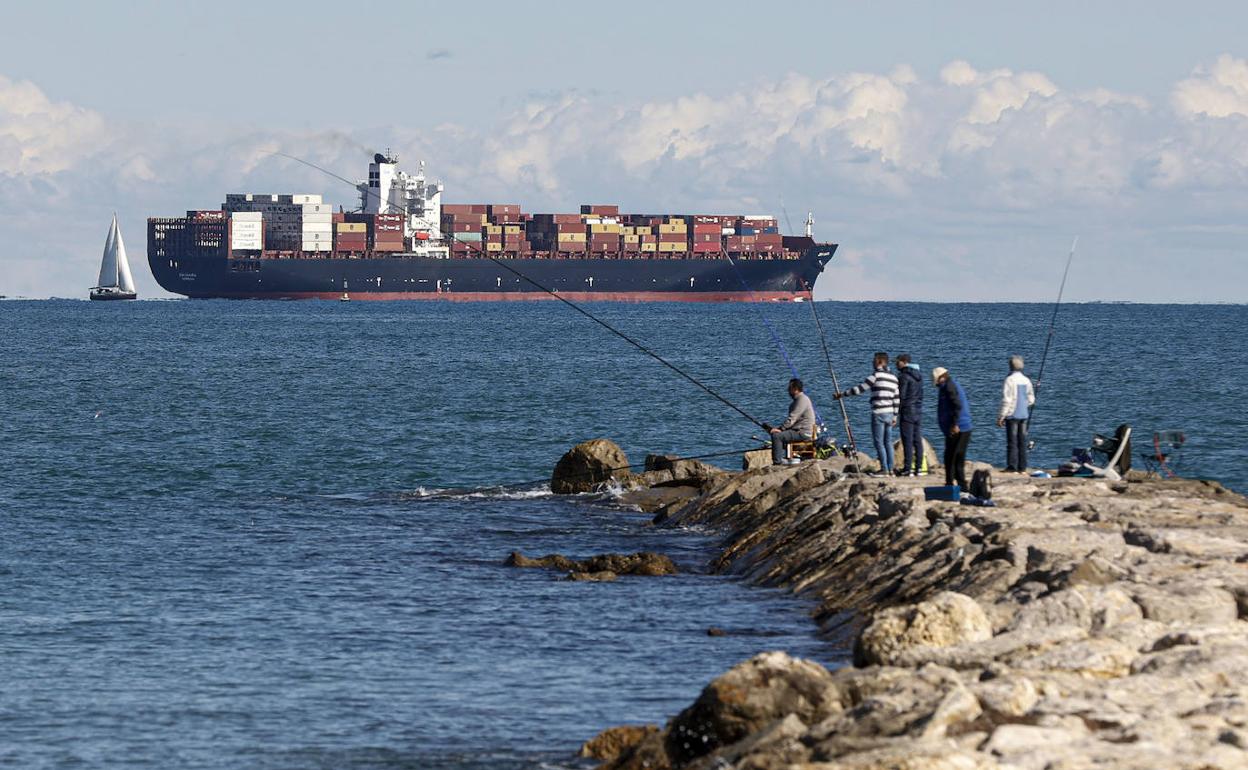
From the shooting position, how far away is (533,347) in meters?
81.8

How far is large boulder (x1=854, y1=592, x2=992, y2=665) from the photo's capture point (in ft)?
36.7

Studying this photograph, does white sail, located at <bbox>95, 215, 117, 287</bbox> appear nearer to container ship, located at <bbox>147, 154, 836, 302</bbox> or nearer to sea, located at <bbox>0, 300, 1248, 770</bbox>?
container ship, located at <bbox>147, 154, 836, 302</bbox>

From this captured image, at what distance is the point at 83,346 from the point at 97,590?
7163 cm

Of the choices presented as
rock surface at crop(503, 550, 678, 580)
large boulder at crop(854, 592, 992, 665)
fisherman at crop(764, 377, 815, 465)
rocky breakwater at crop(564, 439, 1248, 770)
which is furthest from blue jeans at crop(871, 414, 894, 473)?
large boulder at crop(854, 592, 992, 665)

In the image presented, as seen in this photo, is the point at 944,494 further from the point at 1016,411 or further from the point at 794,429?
the point at 794,429

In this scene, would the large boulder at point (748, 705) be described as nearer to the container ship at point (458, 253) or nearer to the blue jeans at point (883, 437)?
the blue jeans at point (883, 437)

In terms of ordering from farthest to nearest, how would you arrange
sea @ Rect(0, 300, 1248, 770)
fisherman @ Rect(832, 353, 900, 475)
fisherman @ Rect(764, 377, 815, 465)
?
fisherman @ Rect(764, 377, 815, 465) < fisherman @ Rect(832, 353, 900, 475) < sea @ Rect(0, 300, 1248, 770)

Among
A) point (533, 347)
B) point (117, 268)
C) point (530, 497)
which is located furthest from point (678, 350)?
point (117, 268)

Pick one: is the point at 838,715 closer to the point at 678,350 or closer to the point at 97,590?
the point at 97,590

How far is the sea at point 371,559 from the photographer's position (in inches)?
493

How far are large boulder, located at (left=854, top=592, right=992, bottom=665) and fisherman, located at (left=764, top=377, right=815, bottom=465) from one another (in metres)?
10.6

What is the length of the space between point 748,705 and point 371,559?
10.9 m

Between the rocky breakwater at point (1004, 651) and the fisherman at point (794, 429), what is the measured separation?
162 inches

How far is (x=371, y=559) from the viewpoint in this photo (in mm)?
20250
